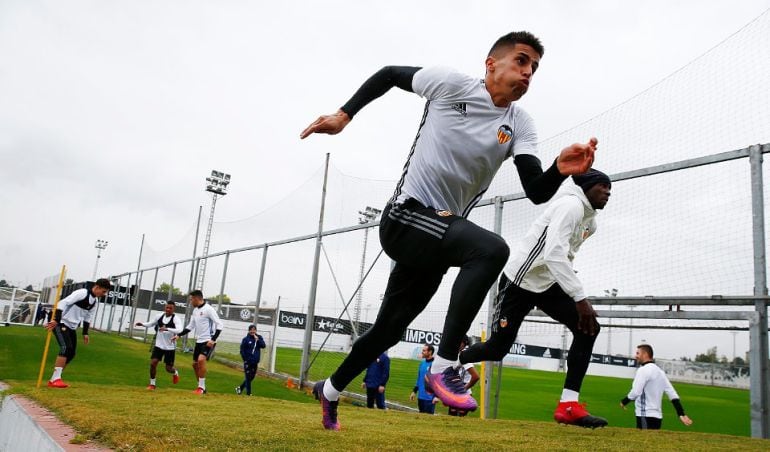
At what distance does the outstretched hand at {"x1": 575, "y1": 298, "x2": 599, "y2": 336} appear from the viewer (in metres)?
4.11

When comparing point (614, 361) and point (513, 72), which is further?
point (614, 361)

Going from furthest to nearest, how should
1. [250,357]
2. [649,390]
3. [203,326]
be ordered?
[250,357], [203,326], [649,390]

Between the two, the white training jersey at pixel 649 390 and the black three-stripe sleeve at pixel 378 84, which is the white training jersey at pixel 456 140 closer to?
the black three-stripe sleeve at pixel 378 84

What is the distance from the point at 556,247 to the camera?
13.8ft

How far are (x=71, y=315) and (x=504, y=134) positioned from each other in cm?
1056

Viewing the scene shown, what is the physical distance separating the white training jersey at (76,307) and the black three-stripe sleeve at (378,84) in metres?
9.51

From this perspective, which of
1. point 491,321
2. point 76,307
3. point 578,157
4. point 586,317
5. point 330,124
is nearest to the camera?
point 578,157

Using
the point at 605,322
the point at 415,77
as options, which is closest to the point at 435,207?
the point at 415,77

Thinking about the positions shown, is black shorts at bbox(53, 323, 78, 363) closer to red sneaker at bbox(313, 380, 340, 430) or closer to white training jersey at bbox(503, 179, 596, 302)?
red sneaker at bbox(313, 380, 340, 430)

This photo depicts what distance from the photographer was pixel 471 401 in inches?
104

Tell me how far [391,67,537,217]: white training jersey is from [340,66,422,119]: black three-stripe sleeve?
7 cm

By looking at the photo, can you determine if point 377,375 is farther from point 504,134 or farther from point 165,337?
point 504,134

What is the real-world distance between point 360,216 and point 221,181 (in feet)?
78.9

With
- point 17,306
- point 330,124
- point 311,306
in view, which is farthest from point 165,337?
point 17,306
